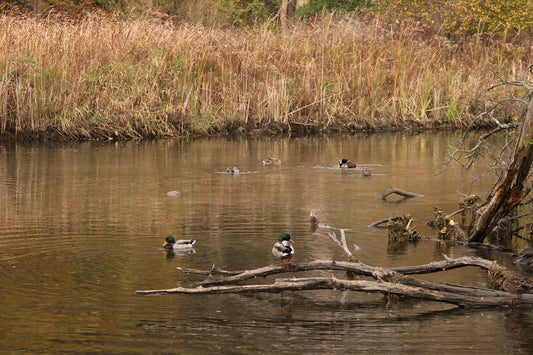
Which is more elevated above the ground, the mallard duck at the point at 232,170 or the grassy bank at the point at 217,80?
the grassy bank at the point at 217,80

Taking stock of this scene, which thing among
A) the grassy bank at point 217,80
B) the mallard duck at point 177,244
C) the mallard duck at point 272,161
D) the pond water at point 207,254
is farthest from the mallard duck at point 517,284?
the grassy bank at point 217,80

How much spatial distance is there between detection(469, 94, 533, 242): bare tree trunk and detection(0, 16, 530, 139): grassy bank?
1161cm

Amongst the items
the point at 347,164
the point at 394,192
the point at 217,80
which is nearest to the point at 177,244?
the point at 394,192

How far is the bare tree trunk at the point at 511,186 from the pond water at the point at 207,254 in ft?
1.20

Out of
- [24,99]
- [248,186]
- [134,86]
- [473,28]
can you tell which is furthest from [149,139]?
[473,28]

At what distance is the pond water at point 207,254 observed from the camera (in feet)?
22.6

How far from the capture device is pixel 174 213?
41.8 ft

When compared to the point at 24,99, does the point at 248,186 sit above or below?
below

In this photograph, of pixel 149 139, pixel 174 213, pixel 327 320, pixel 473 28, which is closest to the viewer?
pixel 327 320

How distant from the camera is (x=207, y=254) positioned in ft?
32.3

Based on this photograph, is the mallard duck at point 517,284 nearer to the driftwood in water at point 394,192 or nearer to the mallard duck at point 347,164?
the driftwood in water at point 394,192

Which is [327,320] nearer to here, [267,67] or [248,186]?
[248,186]

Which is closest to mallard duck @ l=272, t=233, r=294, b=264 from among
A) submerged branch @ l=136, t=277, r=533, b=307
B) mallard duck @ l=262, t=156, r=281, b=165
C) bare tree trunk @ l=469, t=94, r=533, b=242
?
submerged branch @ l=136, t=277, r=533, b=307

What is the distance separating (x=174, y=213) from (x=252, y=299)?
4943 millimetres
